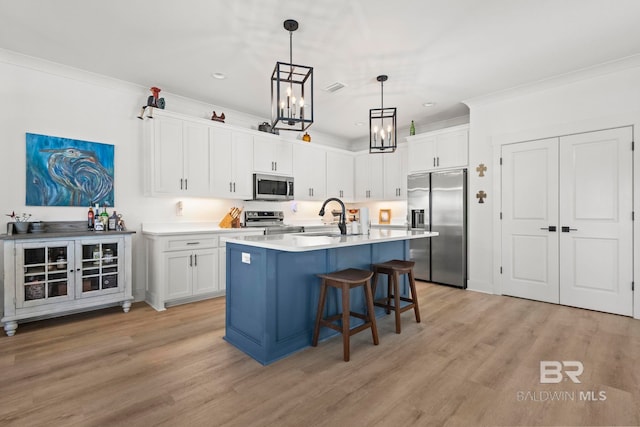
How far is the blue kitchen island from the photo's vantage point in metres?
2.34

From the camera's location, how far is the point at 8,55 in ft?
10.4

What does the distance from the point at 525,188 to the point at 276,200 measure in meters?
3.56

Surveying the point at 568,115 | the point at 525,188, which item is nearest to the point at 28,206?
the point at 525,188

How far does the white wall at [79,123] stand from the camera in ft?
10.6

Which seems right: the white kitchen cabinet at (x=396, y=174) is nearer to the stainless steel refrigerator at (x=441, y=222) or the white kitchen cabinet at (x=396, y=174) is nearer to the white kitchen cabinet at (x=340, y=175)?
the stainless steel refrigerator at (x=441, y=222)

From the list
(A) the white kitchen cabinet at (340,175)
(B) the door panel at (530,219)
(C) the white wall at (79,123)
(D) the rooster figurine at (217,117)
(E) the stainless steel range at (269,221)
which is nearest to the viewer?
(C) the white wall at (79,123)

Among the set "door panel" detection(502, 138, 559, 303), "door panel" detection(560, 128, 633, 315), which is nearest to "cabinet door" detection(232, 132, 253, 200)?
"door panel" detection(502, 138, 559, 303)

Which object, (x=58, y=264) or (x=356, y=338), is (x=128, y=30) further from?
(x=356, y=338)

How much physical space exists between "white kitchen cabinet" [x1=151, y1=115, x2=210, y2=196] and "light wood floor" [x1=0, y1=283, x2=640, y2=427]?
1.69 metres

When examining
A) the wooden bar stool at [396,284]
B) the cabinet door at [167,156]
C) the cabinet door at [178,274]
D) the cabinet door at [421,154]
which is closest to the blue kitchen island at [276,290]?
the wooden bar stool at [396,284]

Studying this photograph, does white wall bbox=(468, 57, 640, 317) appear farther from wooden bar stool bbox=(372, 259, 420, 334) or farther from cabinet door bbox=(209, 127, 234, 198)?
cabinet door bbox=(209, 127, 234, 198)

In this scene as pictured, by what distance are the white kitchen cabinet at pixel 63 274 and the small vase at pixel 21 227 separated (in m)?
0.21

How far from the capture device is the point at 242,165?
4715mm

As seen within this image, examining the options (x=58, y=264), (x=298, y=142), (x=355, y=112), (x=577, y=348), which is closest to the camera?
(x=577, y=348)
